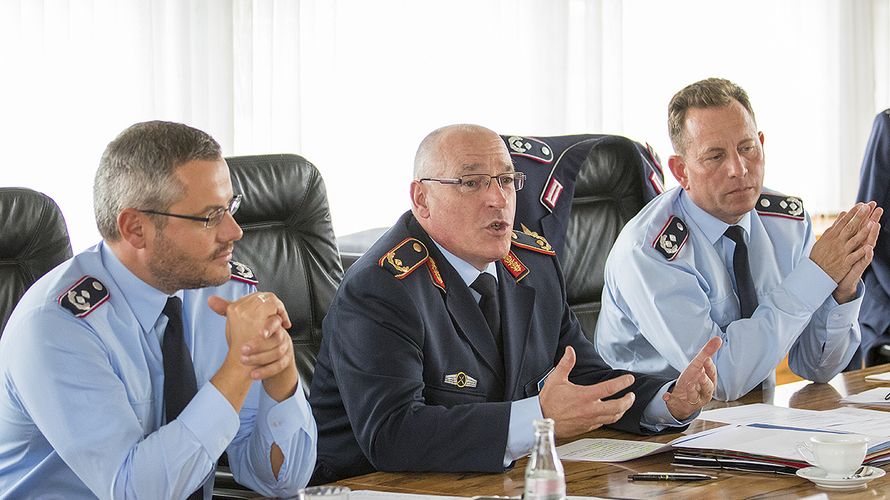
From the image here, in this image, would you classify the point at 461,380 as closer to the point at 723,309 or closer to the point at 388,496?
the point at 388,496

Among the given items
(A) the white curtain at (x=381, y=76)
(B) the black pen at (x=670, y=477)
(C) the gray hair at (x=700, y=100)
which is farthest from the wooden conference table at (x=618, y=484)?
(A) the white curtain at (x=381, y=76)

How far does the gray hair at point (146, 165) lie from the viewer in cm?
194

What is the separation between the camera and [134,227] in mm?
1974

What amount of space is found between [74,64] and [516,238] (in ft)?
6.18

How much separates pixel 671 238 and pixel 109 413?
1540 mm

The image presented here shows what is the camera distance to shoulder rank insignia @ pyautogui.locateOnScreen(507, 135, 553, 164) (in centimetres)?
311

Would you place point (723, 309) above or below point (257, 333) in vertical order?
below

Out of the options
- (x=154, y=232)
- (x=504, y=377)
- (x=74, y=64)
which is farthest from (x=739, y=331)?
(x=74, y=64)

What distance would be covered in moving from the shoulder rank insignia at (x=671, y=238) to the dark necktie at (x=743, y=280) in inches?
5.2

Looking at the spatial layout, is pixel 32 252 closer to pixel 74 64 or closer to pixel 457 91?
pixel 74 64

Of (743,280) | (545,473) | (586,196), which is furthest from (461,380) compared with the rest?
(586,196)

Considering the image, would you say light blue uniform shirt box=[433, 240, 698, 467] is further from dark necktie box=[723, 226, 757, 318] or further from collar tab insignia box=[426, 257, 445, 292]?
dark necktie box=[723, 226, 757, 318]

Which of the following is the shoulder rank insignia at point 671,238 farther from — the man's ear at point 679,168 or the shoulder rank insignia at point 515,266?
the shoulder rank insignia at point 515,266

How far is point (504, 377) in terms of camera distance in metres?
2.38
